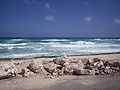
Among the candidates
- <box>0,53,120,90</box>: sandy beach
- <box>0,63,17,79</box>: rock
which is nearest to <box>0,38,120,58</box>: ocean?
<box>0,63,17,79</box>: rock

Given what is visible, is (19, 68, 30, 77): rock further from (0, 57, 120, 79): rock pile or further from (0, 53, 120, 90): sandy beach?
(0, 53, 120, 90): sandy beach

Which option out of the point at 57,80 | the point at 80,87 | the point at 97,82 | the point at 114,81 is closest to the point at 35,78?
the point at 57,80

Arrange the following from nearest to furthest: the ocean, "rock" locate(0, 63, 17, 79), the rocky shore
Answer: "rock" locate(0, 63, 17, 79)
the rocky shore
the ocean

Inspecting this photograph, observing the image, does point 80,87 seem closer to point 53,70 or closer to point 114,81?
point 114,81

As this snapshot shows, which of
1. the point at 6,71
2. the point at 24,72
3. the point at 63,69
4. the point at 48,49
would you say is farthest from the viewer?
the point at 48,49

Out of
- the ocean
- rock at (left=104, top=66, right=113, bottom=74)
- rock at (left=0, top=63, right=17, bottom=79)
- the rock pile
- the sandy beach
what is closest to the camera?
the sandy beach

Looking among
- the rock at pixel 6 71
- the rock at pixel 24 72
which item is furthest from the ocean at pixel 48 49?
the rock at pixel 6 71

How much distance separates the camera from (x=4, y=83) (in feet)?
19.0

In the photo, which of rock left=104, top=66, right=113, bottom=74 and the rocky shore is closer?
the rocky shore

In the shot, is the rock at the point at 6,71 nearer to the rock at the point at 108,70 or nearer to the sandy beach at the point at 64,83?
the sandy beach at the point at 64,83

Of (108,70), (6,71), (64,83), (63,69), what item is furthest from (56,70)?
(108,70)

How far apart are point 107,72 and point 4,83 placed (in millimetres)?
4001

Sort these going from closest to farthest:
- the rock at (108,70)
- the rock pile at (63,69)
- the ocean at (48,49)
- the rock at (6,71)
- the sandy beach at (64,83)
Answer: the sandy beach at (64,83) → the rock at (6,71) → the rock pile at (63,69) → the rock at (108,70) → the ocean at (48,49)

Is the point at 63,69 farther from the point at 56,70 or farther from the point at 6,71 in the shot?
the point at 6,71
